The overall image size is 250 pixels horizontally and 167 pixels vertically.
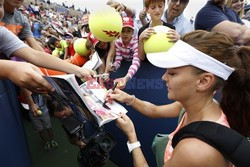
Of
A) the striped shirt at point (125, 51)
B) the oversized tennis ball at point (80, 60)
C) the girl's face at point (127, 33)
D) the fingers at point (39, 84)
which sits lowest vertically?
the oversized tennis ball at point (80, 60)

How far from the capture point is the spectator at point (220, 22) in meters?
1.59

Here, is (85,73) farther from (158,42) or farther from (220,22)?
(220,22)

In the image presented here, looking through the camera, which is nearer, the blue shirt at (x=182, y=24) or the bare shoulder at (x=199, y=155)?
the bare shoulder at (x=199, y=155)

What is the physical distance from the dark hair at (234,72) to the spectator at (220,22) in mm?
697

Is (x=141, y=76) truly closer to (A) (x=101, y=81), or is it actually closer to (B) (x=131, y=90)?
(B) (x=131, y=90)

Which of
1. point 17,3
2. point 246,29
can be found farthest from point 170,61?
point 17,3

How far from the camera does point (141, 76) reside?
Answer: 2.05 meters

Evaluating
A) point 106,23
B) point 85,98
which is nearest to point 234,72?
point 85,98

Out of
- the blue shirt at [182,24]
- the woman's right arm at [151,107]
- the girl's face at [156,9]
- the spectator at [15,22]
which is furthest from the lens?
the blue shirt at [182,24]

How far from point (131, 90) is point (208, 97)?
1163mm

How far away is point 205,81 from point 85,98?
1.94ft

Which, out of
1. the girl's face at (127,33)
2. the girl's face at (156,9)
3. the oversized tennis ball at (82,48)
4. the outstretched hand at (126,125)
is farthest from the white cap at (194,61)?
the oversized tennis ball at (82,48)

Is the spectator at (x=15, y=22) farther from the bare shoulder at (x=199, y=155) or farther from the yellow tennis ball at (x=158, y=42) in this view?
the bare shoulder at (x=199, y=155)

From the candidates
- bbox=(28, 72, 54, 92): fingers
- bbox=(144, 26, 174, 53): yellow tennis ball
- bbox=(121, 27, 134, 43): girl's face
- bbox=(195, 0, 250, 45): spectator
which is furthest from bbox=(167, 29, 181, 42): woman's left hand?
bbox=(28, 72, 54, 92): fingers
